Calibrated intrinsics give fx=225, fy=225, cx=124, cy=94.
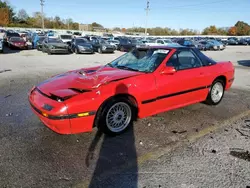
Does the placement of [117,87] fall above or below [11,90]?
above

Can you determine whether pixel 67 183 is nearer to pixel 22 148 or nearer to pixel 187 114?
pixel 22 148

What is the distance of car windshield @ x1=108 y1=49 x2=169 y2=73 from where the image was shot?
4333 millimetres

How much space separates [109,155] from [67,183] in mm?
777

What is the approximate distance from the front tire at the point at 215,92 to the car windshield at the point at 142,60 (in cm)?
167

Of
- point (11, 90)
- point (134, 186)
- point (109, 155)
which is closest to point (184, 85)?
point (109, 155)

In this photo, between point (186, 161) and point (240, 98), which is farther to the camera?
point (240, 98)

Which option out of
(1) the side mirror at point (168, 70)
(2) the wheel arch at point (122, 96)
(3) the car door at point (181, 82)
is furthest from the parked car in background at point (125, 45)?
(2) the wheel arch at point (122, 96)

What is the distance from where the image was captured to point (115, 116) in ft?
12.4

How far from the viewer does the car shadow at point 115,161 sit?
2.66 metres

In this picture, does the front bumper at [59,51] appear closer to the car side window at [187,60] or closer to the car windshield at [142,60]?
the car windshield at [142,60]

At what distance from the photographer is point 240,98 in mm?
6488

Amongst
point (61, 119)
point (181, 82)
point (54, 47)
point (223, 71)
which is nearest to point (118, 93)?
point (61, 119)

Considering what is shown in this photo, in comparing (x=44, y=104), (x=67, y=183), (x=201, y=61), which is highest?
(x=201, y=61)

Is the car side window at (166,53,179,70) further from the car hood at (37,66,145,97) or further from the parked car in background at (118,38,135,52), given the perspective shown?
the parked car in background at (118,38,135,52)
